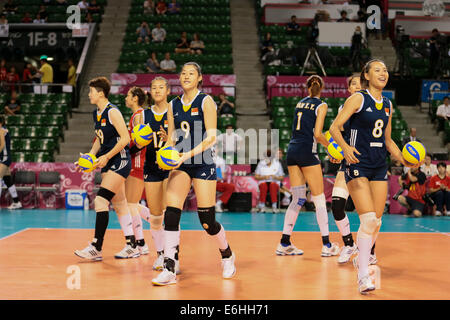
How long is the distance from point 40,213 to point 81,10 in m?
12.1

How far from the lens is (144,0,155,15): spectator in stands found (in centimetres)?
2197

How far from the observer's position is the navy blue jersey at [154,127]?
612 centimetres

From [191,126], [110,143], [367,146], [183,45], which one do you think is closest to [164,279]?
[191,126]

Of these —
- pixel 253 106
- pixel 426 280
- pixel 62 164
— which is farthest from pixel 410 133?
pixel 426 280

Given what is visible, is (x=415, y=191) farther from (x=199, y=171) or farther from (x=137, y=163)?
(x=199, y=171)

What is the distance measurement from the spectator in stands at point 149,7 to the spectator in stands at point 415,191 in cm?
1321

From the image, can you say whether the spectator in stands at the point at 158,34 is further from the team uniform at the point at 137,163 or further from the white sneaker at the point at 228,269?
the white sneaker at the point at 228,269

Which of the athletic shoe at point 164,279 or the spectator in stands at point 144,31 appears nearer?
the athletic shoe at point 164,279

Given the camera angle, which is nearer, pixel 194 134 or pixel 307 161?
pixel 194 134

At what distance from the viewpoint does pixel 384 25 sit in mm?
21750

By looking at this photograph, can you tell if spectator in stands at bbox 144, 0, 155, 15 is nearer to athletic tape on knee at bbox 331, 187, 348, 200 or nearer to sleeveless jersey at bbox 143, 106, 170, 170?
sleeveless jersey at bbox 143, 106, 170, 170

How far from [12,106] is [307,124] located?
11676 millimetres

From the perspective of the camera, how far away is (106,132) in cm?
657

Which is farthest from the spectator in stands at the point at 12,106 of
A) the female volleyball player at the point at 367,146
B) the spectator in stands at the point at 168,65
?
the female volleyball player at the point at 367,146
